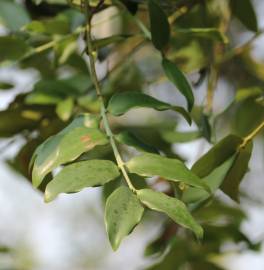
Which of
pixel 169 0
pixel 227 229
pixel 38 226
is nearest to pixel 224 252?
pixel 227 229

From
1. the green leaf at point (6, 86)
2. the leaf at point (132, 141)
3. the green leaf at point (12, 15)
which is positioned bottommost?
the green leaf at point (6, 86)

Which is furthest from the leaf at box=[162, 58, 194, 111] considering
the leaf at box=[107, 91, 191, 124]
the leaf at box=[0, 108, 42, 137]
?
the leaf at box=[0, 108, 42, 137]

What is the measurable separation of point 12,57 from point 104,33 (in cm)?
61

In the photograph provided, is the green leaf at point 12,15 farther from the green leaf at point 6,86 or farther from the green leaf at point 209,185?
the green leaf at point 209,185

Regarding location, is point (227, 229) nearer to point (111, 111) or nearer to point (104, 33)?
point (111, 111)

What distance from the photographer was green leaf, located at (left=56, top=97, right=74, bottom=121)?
80 centimetres

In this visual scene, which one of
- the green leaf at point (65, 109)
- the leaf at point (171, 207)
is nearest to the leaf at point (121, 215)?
the leaf at point (171, 207)

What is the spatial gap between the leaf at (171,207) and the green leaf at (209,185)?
106mm

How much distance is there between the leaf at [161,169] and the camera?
56 centimetres

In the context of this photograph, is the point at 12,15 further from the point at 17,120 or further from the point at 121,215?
the point at 121,215

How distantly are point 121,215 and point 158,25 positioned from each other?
21 centimetres

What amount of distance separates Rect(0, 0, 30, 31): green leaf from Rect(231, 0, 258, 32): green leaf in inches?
9.0

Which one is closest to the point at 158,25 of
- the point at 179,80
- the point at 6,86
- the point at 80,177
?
the point at 179,80

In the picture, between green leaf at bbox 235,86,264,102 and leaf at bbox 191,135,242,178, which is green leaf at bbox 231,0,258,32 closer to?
green leaf at bbox 235,86,264,102
